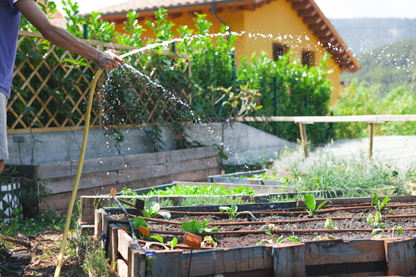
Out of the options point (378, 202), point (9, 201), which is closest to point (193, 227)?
point (378, 202)

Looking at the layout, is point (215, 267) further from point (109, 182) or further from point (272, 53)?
point (272, 53)

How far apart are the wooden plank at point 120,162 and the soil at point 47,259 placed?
2.27ft

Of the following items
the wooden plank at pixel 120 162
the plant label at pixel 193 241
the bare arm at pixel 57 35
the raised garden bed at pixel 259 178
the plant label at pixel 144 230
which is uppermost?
the bare arm at pixel 57 35

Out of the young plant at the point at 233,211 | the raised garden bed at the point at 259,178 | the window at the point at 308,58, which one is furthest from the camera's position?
the window at the point at 308,58

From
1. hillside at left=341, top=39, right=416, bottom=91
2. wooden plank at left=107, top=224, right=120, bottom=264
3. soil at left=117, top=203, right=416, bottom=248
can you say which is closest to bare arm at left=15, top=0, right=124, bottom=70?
wooden plank at left=107, top=224, right=120, bottom=264

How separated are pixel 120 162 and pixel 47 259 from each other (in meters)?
1.80

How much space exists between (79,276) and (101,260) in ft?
1.22

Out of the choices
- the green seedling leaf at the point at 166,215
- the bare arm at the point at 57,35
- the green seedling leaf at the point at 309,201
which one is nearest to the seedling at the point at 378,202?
the green seedling leaf at the point at 309,201

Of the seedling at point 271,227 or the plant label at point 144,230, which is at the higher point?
the plant label at point 144,230

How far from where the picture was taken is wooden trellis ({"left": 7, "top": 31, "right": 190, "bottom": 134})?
160 inches

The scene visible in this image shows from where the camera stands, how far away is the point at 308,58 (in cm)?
1215

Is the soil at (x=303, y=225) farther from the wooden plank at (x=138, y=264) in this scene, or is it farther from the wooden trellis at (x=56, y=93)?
the wooden trellis at (x=56, y=93)

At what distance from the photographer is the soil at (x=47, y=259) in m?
2.14

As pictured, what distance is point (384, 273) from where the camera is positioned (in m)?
1.68
